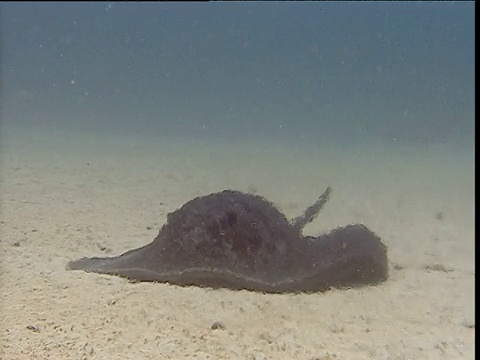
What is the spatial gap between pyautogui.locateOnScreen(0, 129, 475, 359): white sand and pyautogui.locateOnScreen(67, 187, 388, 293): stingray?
145 millimetres

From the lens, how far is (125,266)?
12.7 feet

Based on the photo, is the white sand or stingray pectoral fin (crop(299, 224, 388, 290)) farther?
stingray pectoral fin (crop(299, 224, 388, 290))

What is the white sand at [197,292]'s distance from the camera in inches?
121

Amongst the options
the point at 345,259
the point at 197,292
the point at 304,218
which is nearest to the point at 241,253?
the point at 197,292

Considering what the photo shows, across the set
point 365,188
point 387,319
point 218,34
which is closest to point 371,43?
point 218,34

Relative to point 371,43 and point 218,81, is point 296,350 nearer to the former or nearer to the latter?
point 218,81

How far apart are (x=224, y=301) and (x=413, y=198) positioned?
288 inches

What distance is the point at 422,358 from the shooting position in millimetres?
3121

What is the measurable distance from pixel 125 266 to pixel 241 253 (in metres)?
1.02

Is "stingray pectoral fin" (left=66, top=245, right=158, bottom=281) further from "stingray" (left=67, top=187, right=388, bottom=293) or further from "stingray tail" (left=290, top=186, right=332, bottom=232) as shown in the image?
"stingray tail" (left=290, top=186, right=332, bottom=232)

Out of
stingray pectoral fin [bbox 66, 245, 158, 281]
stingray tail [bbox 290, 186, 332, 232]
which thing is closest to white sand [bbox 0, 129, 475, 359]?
stingray pectoral fin [bbox 66, 245, 158, 281]

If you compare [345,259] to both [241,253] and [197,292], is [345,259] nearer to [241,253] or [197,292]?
[241,253]

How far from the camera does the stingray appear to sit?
3658mm

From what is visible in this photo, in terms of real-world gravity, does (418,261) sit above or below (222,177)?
below
